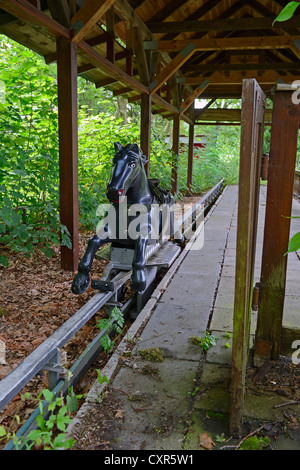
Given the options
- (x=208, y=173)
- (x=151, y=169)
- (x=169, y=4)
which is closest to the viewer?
(x=169, y=4)

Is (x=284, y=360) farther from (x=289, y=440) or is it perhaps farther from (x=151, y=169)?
(x=151, y=169)

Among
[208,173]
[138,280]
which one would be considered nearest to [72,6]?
[138,280]

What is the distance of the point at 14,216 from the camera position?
A: 432cm

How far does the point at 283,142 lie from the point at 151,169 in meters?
7.79

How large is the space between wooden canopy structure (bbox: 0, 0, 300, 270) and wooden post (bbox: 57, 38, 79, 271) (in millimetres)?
12

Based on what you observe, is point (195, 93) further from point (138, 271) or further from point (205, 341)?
point (205, 341)

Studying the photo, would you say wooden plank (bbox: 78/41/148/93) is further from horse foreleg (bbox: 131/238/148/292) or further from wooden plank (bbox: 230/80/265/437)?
wooden plank (bbox: 230/80/265/437)

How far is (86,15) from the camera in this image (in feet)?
15.1

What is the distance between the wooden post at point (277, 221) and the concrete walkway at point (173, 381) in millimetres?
380

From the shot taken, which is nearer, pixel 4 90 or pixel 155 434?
pixel 155 434

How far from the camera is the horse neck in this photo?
3902 millimetres

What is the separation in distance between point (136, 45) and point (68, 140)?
3.94 meters

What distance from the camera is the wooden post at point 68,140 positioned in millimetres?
4738

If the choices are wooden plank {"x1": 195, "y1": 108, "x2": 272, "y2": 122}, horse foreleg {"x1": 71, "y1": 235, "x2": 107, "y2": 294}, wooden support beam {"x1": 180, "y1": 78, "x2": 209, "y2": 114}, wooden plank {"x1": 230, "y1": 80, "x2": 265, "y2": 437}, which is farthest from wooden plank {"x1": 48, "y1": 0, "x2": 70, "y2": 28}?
wooden plank {"x1": 195, "y1": 108, "x2": 272, "y2": 122}
